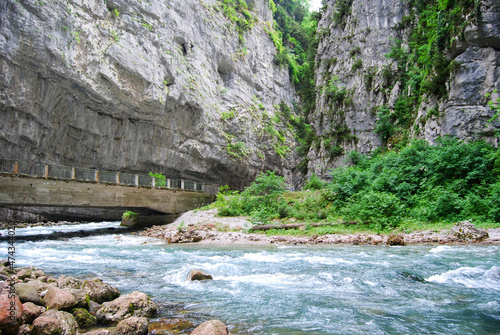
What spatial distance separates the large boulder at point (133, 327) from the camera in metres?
4.18

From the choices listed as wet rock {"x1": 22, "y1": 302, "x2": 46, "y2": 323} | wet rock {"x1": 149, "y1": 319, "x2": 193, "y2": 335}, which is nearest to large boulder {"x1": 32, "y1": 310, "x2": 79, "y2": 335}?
wet rock {"x1": 22, "y1": 302, "x2": 46, "y2": 323}

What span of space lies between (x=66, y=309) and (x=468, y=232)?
13672 millimetres

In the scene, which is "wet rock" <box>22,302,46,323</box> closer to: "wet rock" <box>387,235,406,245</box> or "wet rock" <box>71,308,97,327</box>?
"wet rock" <box>71,308,97,327</box>

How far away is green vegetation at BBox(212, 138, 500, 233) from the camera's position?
1459 cm

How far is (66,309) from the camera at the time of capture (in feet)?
15.6

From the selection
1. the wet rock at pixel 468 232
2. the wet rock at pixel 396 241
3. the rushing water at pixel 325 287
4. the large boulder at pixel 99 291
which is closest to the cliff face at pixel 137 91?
the rushing water at pixel 325 287

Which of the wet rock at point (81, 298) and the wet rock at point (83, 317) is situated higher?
the wet rock at point (81, 298)

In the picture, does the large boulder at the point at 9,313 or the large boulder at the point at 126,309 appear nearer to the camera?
the large boulder at the point at 9,313

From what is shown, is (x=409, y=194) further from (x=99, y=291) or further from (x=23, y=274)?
(x=23, y=274)

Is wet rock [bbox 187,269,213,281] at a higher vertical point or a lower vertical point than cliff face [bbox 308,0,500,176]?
lower

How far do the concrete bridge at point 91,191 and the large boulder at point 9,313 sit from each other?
56.8 feet

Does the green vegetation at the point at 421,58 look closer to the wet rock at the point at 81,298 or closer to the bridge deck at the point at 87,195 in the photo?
the bridge deck at the point at 87,195

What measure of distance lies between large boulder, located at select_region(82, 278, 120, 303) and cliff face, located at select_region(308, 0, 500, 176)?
2126 centimetres

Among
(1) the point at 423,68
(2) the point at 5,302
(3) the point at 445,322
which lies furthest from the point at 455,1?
(2) the point at 5,302
